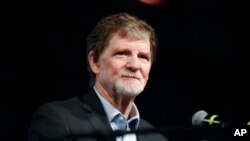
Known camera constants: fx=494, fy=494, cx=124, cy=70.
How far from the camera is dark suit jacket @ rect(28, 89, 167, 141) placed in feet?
6.98

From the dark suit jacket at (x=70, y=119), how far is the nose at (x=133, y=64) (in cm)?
22

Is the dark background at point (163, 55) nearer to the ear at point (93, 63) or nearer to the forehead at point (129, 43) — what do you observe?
the ear at point (93, 63)

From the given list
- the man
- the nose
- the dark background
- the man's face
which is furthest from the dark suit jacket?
the dark background

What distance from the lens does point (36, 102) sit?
3.05 meters

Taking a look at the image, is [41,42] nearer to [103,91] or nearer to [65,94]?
[65,94]

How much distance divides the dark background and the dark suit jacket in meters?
0.73

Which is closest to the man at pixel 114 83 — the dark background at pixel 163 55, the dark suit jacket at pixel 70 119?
the dark suit jacket at pixel 70 119

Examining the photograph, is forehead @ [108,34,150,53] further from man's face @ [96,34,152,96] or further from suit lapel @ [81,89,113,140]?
suit lapel @ [81,89,113,140]

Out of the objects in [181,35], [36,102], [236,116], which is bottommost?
[236,116]

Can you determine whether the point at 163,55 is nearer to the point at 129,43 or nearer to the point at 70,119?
the point at 129,43

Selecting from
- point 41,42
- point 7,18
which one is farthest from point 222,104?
point 7,18

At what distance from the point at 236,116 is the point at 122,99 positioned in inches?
53.7

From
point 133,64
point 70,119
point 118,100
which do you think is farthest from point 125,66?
point 70,119

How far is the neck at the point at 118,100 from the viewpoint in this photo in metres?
2.37
